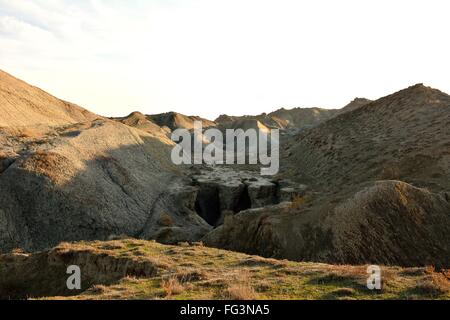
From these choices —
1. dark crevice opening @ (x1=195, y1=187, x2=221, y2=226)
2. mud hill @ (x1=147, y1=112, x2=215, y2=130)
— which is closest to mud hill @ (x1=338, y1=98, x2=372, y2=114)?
mud hill @ (x1=147, y1=112, x2=215, y2=130)

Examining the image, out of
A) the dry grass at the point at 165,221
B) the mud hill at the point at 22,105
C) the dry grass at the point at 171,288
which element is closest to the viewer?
the dry grass at the point at 171,288

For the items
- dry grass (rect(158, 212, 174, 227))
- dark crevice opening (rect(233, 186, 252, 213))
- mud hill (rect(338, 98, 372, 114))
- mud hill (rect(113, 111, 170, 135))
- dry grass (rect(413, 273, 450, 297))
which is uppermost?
mud hill (rect(338, 98, 372, 114))

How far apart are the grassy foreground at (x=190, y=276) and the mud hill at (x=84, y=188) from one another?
10752 mm

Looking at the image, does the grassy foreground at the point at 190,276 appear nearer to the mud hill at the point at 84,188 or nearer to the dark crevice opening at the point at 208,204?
the mud hill at the point at 84,188

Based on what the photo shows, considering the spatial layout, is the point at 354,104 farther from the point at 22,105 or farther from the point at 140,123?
the point at 22,105

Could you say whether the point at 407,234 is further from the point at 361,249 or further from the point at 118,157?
the point at 118,157

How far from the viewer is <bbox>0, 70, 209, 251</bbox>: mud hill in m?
36.2

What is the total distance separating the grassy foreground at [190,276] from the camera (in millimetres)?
12648

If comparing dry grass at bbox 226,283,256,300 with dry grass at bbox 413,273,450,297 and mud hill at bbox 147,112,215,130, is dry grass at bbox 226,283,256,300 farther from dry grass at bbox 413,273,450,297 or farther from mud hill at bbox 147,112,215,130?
mud hill at bbox 147,112,215,130

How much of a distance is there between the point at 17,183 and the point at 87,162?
27.9 ft

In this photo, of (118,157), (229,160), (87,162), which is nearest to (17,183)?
(87,162)

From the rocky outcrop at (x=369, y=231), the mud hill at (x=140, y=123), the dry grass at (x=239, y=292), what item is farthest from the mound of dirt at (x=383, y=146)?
the mud hill at (x=140, y=123)

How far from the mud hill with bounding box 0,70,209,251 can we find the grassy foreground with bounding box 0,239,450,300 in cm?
1075
